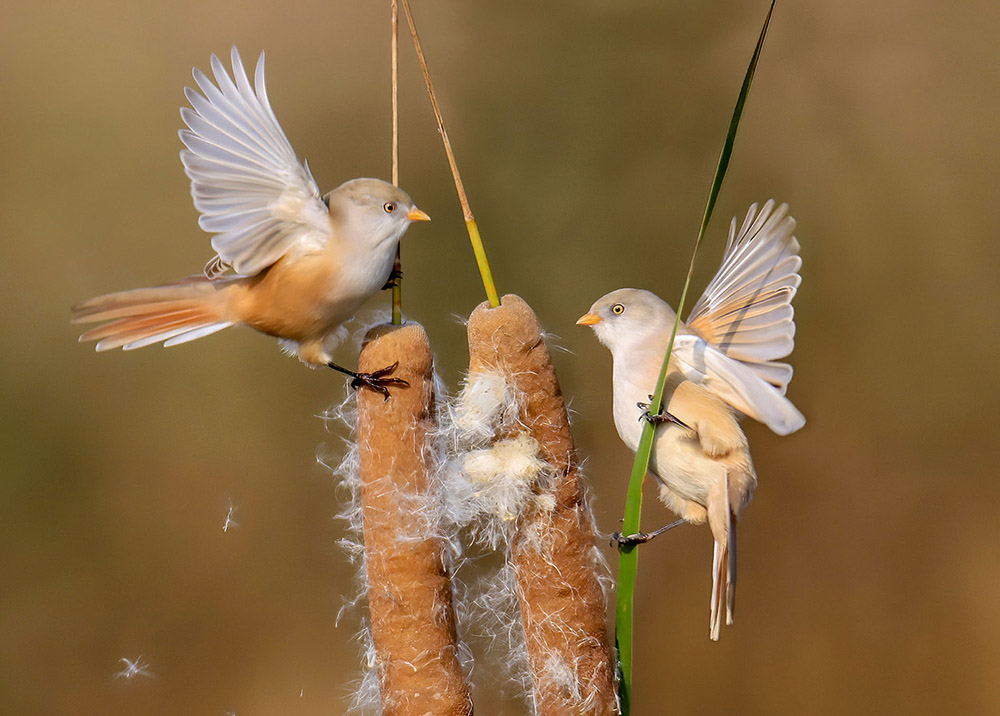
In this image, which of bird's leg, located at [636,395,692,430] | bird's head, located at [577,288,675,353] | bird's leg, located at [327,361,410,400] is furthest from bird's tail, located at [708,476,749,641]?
bird's leg, located at [327,361,410,400]

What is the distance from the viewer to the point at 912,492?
8.74 feet

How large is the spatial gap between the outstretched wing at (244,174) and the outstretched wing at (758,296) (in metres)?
0.64

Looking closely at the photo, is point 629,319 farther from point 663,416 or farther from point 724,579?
point 724,579

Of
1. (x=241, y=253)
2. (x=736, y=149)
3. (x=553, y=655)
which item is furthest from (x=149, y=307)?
(x=736, y=149)

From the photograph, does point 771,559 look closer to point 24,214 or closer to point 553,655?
point 553,655

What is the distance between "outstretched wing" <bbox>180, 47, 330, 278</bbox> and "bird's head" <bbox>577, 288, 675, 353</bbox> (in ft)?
1.55

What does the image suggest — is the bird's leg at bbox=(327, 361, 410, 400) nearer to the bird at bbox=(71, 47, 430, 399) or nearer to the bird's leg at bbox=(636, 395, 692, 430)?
the bird at bbox=(71, 47, 430, 399)

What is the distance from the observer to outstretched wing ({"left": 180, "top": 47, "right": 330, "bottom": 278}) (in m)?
0.94

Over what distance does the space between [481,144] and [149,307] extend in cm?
155

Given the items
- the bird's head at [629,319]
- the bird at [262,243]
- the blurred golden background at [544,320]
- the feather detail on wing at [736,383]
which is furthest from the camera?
the blurred golden background at [544,320]

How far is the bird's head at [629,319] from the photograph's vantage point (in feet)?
4.12

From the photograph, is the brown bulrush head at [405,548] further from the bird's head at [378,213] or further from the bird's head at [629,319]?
the bird's head at [629,319]

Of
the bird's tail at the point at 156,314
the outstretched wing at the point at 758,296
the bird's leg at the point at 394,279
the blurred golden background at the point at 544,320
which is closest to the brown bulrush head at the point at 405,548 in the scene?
the bird's leg at the point at 394,279

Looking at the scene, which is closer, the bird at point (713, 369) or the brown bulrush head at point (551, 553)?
the brown bulrush head at point (551, 553)
